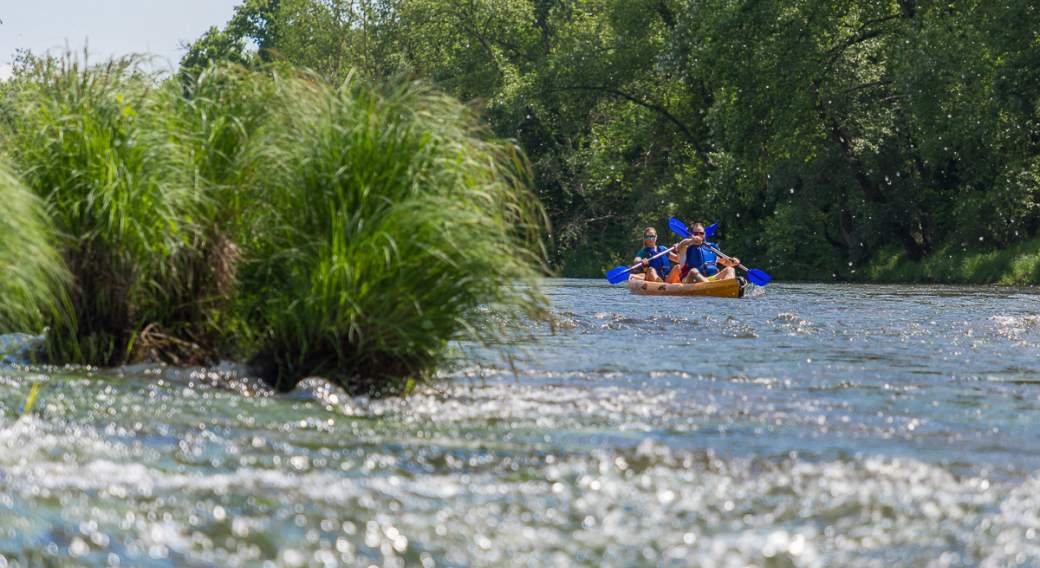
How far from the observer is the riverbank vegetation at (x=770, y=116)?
2492cm

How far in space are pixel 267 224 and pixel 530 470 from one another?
285cm

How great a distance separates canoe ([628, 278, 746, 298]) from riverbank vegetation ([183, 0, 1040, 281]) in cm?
614

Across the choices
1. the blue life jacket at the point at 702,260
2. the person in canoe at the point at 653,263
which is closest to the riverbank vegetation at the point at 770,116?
the person in canoe at the point at 653,263

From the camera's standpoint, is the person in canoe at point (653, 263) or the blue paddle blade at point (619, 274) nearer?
the person in canoe at point (653, 263)

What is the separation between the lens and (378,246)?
18.1ft

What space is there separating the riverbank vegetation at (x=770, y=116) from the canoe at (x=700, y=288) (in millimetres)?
6144

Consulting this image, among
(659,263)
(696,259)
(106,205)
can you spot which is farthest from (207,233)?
(659,263)

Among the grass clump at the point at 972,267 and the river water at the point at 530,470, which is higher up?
the grass clump at the point at 972,267

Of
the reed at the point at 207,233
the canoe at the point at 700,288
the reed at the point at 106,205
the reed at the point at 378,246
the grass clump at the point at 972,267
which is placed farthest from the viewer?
the grass clump at the point at 972,267

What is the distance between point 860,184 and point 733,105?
15.6ft

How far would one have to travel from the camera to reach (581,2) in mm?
43844

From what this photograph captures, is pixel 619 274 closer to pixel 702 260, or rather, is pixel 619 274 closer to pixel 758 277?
pixel 702 260

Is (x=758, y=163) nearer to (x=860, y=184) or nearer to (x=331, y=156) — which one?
(x=860, y=184)

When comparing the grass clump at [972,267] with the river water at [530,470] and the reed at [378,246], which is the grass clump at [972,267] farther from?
the reed at [378,246]
